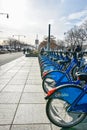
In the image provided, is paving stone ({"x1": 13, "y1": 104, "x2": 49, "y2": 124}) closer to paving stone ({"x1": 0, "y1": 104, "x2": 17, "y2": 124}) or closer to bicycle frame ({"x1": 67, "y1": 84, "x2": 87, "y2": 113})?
paving stone ({"x1": 0, "y1": 104, "x2": 17, "y2": 124})

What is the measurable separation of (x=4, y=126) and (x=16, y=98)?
1814 mm

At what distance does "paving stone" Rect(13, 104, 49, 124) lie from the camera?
3.91 meters

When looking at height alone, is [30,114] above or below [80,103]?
below

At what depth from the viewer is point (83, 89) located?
3.44 metres

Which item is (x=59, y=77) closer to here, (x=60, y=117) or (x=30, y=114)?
(x=30, y=114)

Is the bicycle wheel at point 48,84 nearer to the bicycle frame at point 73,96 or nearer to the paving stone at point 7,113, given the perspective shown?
the paving stone at point 7,113

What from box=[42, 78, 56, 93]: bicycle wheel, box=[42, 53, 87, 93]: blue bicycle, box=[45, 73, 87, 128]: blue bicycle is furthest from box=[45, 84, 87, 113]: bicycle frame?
box=[42, 78, 56, 93]: bicycle wheel

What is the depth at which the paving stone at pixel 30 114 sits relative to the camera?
3.91m

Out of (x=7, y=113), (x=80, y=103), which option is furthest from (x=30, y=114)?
(x=80, y=103)

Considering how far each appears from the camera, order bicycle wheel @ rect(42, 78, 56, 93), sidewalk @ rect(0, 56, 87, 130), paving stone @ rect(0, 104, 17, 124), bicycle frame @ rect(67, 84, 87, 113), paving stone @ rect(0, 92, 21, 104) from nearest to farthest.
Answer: bicycle frame @ rect(67, 84, 87, 113), sidewalk @ rect(0, 56, 87, 130), paving stone @ rect(0, 104, 17, 124), paving stone @ rect(0, 92, 21, 104), bicycle wheel @ rect(42, 78, 56, 93)

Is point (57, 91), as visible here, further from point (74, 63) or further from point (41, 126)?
point (74, 63)

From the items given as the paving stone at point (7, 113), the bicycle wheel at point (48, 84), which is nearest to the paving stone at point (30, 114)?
the paving stone at point (7, 113)

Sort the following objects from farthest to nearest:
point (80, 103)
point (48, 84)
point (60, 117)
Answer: point (48, 84) → point (60, 117) → point (80, 103)

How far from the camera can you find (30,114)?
13.9ft
